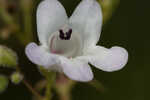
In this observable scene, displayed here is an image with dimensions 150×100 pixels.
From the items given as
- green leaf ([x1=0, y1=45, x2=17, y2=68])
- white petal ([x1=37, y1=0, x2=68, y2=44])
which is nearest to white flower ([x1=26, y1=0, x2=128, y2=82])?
white petal ([x1=37, y1=0, x2=68, y2=44])

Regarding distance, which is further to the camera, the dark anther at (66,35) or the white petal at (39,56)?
the dark anther at (66,35)

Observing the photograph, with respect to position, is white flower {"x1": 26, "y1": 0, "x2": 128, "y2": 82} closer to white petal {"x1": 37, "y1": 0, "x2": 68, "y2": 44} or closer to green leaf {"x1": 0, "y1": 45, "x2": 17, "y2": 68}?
white petal {"x1": 37, "y1": 0, "x2": 68, "y2": 44}

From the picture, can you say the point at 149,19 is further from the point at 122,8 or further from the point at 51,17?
the point at 51,17

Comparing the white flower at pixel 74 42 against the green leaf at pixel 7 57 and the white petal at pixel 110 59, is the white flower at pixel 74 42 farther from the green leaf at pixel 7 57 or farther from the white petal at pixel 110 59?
the green leaf at pixel 7 57

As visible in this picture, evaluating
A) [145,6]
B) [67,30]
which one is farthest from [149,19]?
[67,30]

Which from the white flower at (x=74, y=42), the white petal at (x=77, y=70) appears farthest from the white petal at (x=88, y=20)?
the white petal at (x=77, y=70)
